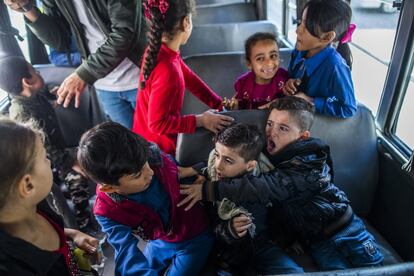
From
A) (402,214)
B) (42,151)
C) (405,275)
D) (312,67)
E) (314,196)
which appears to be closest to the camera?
(405,275)

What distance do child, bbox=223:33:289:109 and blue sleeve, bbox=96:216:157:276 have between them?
2.84 ft

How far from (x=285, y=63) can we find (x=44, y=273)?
6.21ft

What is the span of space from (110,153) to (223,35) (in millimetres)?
2311

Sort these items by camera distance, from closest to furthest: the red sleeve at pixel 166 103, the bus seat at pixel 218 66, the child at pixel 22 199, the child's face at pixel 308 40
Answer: the child at pixel 22 199 < the red sleeve at pixel 166 103 < the child's face at pixel 308 40 < the bus seat at pixel 218 66

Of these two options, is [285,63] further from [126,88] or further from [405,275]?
[405,275]

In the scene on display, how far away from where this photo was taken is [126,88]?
6.20 feet

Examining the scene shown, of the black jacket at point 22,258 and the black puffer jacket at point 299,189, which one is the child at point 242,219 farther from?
the black jacket at point 22,258

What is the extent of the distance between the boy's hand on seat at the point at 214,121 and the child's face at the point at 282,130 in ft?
0.57

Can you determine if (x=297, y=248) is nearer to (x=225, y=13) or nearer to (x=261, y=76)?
(x=261, y=76)

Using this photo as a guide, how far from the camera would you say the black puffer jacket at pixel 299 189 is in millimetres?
1283

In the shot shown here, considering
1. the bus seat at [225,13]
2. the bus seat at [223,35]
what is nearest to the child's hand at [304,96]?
the bus seat at [223,35]

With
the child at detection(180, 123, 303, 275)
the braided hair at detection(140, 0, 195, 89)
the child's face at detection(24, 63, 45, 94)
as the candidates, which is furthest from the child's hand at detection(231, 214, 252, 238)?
the child's face at detection(24, 63, 45, 94)

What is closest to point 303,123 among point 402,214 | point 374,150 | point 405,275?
point 374,150

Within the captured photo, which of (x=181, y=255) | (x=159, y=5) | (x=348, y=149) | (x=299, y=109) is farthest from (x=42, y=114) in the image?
(x=348, y=149)
